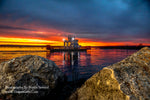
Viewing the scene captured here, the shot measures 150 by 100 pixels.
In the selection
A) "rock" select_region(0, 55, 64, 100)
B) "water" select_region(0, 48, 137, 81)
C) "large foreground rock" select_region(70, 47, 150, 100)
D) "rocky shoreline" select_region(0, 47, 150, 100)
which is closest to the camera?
"large foreground rock" select_region(70, 47, 150, 100)

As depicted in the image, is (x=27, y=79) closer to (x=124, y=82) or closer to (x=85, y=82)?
(x=85, y=82)

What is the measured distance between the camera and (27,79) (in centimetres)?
346

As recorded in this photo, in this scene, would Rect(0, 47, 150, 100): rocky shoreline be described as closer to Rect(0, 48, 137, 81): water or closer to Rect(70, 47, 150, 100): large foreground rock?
Rect(70, 47, 150, 100): large foreground rock

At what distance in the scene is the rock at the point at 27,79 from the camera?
125 inches

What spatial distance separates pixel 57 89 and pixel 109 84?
277 centimetres

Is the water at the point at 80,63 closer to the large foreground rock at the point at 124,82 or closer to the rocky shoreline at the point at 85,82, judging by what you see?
the rocky shoreline at the point at 85,82

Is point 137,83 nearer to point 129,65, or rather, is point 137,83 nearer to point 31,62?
point 129,65

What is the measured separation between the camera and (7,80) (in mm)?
3324

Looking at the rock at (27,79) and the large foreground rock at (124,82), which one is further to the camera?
the rock at (27,79)

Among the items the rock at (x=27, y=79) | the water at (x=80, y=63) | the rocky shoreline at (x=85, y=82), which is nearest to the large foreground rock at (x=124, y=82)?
the rocky shoreline at (x=85, y=82)

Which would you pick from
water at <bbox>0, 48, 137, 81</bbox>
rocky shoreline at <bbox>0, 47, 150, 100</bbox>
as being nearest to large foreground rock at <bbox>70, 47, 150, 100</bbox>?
A: rocky shoreline at <bbox>0, 47, 150, 100</bbox>

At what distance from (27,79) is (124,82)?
3.25 meters

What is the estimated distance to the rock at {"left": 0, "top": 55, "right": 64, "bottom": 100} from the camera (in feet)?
10.4

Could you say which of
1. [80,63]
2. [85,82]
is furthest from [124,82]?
[80,63]
